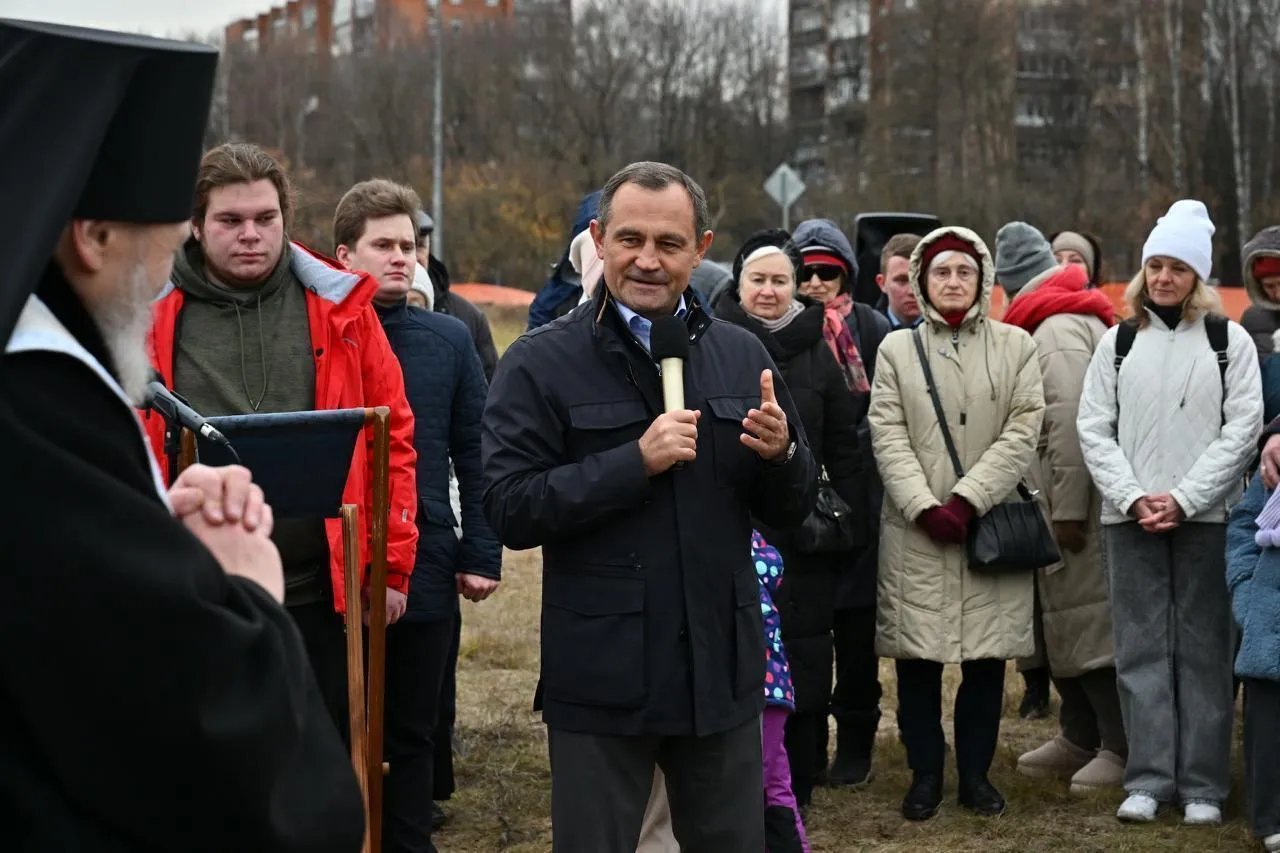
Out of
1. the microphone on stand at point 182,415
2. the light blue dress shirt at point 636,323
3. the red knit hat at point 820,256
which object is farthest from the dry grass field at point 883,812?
the microphone on stand at point 182,415

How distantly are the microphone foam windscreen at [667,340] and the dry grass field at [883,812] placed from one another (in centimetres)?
286

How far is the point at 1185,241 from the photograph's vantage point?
6.66m

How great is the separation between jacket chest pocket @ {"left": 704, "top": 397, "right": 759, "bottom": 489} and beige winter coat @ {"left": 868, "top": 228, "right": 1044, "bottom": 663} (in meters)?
2.47

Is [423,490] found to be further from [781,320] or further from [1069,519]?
[1069,519]

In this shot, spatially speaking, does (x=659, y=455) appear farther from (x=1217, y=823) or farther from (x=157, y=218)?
(x=1217, y=823)

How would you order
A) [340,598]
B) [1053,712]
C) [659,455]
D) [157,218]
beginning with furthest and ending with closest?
[1053,712]
[340,598]
[659,455]
[157,218]

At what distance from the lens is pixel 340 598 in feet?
15.0

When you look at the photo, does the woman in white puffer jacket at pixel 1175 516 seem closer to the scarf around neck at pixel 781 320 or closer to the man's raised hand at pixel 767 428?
the scarf around neck at pixel 781 320

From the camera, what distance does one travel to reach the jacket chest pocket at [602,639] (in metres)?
4.05

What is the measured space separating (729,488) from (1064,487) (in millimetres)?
3438

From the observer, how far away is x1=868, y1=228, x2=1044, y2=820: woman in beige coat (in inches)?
260

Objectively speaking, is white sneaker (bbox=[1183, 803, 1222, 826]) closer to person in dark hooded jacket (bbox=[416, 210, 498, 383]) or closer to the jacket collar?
person in dark hooded jacket (bbox=[416, 210, 498, 383])

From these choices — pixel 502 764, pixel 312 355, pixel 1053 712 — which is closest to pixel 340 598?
pixel 312 355

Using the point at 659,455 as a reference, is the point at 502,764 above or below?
below
